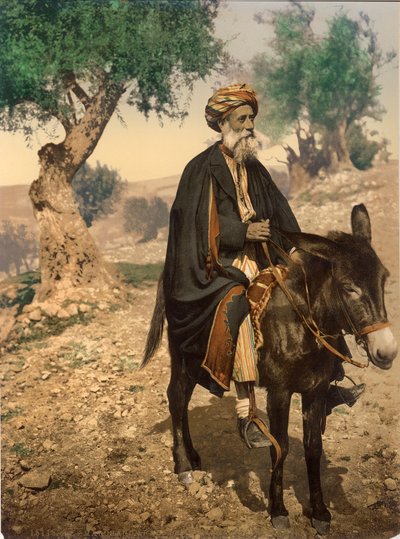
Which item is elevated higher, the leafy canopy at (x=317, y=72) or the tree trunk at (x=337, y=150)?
the leafy canopy at (x=317, y=72)

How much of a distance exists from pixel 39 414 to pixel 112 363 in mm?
1122

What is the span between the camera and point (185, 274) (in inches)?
221

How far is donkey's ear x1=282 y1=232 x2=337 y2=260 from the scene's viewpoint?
4.99 metres

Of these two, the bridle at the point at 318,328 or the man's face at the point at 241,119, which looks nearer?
the bridle at the point at 318,328

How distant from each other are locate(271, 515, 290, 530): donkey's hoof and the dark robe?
1.38m

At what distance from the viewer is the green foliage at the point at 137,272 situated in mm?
9508

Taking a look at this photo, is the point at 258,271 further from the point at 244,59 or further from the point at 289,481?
the point at 244,59

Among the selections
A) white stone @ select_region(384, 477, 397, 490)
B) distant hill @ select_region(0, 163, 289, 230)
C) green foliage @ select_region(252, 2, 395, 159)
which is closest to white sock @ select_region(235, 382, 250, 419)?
white stone @ select_region(384, 477, 397, 490)

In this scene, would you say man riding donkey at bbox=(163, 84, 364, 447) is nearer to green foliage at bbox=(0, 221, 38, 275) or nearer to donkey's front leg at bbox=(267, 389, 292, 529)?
donkey's front leg at bbox=(267, 389, 292, 529)

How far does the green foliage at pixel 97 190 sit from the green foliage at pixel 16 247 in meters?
1.28

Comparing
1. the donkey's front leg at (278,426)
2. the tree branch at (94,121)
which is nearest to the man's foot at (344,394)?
the donkey's front leg at (278,426)

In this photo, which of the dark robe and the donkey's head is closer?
the donkey's head

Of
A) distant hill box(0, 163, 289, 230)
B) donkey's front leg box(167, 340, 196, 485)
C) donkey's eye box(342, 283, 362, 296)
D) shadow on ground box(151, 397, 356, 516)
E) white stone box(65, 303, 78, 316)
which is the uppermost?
distant hill box(0, 163, 289, 230)

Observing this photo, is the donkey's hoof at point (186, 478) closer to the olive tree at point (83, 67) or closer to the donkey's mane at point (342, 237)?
the donkey's mane at point (342, 237)
